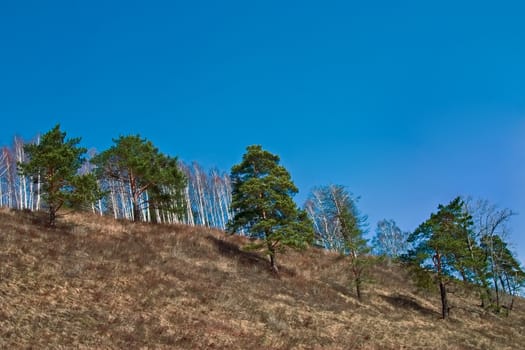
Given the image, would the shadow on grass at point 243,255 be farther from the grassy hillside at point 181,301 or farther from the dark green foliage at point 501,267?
the dark green foliage at point 501,267

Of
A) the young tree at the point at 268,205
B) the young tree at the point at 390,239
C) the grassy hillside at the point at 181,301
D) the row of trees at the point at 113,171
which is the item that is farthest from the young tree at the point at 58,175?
the young tree at the point at 390,239

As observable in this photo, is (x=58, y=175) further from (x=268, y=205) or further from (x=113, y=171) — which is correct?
(x=268, y=205)

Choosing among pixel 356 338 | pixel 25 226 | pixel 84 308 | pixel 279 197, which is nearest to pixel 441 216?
pixel 279 197

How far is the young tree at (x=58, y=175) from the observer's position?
77.4 feet

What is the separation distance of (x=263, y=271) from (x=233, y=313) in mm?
9814

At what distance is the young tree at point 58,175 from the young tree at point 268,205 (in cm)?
1018

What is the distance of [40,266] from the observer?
17000mm

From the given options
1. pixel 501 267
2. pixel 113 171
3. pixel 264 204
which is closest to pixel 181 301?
pixel 264 204

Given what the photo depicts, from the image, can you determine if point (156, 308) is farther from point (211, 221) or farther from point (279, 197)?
point (211, 221)

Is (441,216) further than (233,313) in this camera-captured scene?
Yes

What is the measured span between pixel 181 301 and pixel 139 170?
55.3 ft

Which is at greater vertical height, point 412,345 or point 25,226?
point 25,226

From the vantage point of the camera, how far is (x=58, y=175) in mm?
23625

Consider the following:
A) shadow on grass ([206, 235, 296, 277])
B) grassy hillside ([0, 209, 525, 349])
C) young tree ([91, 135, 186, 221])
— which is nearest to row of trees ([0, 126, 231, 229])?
young tree ([91, 135, 186, 221])
